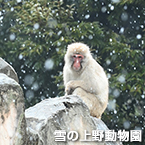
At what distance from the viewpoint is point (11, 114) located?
2.73 meters

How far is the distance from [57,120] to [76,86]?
67.4 inches

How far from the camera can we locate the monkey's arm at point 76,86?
16.6 feet

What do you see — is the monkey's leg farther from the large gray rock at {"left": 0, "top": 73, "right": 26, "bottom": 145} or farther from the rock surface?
the large gray rock at {"left": 0, "top": 73, "right": 26, "bottom": 145}

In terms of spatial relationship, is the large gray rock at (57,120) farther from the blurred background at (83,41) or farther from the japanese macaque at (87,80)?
the blurred background at (83,41)

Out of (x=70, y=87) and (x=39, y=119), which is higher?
Result: (x=70, y=87)

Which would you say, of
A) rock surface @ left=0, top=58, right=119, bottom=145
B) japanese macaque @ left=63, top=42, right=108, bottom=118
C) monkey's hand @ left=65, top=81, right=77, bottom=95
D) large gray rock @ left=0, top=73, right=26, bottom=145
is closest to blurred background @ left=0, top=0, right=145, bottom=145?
japanese macaque @ left=63, top=42, right=108, bottom=118

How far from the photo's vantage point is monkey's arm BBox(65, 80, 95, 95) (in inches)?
199

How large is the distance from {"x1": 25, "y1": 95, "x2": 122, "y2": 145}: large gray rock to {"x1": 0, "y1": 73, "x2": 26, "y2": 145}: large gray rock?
0.66 ft

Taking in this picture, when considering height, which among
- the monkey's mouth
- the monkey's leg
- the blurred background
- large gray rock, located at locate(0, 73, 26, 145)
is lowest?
large gray rock, located at locate(0, 73, 26, 145)

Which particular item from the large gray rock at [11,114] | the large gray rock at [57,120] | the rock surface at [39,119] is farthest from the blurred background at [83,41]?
the large gray rock at [11,114]

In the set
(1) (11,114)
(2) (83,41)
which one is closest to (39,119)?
(1) (11,114)

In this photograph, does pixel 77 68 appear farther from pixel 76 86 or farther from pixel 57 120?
pixel 57 120

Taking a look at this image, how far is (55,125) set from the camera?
3.39 meters

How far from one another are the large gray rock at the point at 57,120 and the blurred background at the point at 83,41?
3758 millimetres
